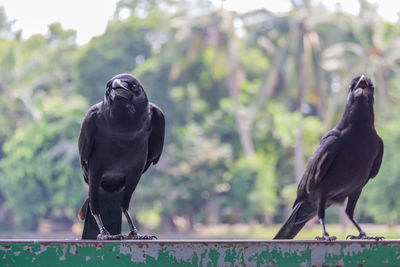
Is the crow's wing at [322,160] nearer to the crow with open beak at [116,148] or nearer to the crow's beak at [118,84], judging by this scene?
the crow with open beak at [116,148]

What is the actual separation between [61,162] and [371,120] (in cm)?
3053

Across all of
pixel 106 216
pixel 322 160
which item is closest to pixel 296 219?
pixel 322 160

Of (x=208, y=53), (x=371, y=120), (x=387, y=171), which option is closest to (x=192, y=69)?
(x=208, y=53)

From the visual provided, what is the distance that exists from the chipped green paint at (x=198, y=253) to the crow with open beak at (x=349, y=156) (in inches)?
36.8

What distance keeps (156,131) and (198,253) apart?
4.08 ft

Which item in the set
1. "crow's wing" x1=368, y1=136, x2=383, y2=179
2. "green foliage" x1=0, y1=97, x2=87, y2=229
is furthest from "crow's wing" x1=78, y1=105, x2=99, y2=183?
"green foliage" x1=0, y1=97, x2=87, y2=229

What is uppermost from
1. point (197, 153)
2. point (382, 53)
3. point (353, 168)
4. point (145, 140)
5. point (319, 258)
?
point (382, 53)

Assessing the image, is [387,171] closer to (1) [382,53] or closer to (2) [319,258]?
(1) [382,53]

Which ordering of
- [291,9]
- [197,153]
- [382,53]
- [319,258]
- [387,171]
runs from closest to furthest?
[319,258], [387,171], [382,53], [197,153], [291,9]

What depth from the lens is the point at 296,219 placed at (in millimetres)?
3754

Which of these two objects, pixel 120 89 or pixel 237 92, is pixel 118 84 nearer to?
pixel 120 89

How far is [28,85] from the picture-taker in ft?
123

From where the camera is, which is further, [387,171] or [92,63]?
[92,63]

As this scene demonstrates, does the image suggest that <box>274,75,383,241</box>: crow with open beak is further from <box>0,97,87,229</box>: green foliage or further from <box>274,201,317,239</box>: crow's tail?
<box>0,97,87,229</box>: green foliage
